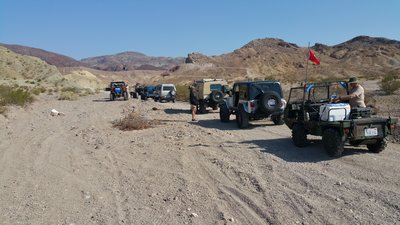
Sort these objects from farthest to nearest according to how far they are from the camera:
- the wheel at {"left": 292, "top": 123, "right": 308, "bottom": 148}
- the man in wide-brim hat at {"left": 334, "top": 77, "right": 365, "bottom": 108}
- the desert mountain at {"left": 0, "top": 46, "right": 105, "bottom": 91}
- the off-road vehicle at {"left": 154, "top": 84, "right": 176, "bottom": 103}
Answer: the desert mountain at {"left": 0, "top": 46, "right": 105, "bottom": 91}
the off-road vehicle at {"left": 154, "top": 84, "right": 176, "bottom": 103}
the wheel at {"left": 292, "top": 123, "right": 308, "bottom": 148}
the man in wide-brim hat at {"left": 334, "top": 77, "right": 365, "bottom": 108}

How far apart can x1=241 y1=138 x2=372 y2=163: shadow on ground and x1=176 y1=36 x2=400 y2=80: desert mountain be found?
7329 centimetres

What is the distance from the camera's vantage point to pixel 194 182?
301 inches

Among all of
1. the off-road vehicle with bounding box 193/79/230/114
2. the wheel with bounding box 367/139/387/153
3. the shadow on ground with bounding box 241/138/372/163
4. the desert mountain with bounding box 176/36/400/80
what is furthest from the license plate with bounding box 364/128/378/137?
the desert mountain with bounding box 176/36/400/80

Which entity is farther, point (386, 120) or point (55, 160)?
point (55, 160)

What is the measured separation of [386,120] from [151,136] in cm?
675

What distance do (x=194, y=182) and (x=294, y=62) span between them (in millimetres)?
106762

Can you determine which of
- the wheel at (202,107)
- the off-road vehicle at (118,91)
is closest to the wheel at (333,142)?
the wheel at (202,107)

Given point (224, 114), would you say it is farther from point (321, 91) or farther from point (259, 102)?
point (321, 91)

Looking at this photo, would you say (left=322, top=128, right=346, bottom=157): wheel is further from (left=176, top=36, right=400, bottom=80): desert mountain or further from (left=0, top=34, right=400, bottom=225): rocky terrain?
(left=176, top=36, right=400, bottom=80): desert mountain

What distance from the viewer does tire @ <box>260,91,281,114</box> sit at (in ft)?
48.5

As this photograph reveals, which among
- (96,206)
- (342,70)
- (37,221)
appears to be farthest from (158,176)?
(342,70)

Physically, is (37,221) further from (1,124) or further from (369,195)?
(1,124)

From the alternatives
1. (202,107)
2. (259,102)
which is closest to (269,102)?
(259,102)

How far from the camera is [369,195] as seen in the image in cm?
647
